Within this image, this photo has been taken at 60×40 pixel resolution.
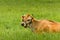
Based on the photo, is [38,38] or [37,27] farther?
[37,27]

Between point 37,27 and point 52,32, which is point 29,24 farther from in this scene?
point 52,32

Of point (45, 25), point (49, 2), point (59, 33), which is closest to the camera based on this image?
point (59, 33)

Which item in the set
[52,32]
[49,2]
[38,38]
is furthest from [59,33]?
[49,2]

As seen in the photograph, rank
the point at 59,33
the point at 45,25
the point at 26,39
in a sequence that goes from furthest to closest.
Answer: the point at 45,25 < the point at 59,33 < the point at 26,39

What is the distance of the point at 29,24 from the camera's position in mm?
11133

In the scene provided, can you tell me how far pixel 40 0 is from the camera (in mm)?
28000

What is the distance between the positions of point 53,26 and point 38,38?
1625mm

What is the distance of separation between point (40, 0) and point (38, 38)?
1921 centimetres

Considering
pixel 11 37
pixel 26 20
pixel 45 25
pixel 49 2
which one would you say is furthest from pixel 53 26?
pixel 49 2

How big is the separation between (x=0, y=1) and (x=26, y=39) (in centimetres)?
1829

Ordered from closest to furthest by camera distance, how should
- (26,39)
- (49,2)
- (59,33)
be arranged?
1. (26,39)
2. (59,33)
3. (49,2)

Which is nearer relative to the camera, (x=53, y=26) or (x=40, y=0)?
(x=53, y=26)

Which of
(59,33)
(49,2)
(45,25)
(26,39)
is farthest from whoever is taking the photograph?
(49,2)

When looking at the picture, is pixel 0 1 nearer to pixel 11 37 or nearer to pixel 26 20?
pixel 26 20
